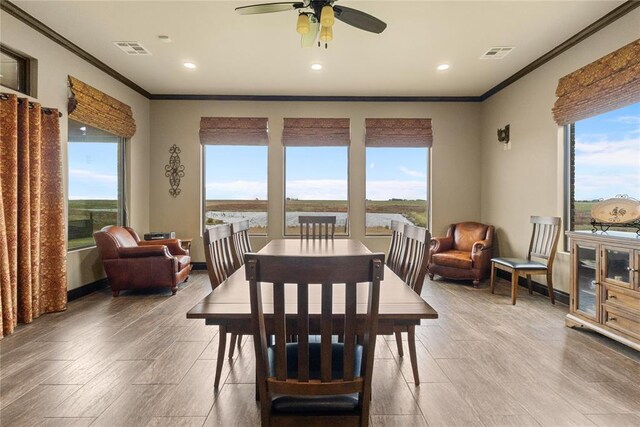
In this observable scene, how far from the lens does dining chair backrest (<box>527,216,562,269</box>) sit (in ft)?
13.2

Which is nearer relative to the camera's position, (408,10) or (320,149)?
(408,10)

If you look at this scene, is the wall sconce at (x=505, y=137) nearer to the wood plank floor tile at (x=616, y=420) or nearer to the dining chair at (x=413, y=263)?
the dining chair at (x=413, y=263)

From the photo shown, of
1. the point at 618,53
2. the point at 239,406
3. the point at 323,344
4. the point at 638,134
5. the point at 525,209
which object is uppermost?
the point at 618,53

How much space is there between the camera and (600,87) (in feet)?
11.1

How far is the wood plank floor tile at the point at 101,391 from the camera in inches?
75.6

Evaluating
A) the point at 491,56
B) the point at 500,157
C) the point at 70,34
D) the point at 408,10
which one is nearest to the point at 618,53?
the point at 491,56

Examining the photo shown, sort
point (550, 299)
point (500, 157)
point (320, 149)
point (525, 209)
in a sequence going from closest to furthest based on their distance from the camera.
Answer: point (550, 299)
point (525, 209)
point (500, 157)
point (320, 149)

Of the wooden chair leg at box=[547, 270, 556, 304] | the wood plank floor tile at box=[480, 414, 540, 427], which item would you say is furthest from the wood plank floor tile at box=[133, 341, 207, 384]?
the wooden chair leg at box=[547, 270, 556, 304]

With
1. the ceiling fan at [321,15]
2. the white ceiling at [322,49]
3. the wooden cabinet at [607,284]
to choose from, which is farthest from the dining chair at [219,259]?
the wooden cabinet at [607,284]

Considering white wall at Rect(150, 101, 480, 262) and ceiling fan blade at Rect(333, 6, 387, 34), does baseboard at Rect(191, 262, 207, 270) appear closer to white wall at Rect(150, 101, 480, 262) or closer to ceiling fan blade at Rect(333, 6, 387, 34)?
white wall at Rect(150, 101, 480, 262)

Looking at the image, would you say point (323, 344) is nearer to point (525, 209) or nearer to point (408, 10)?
point (408, 10)

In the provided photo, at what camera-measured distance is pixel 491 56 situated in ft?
13.8

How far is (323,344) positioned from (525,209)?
181 inches

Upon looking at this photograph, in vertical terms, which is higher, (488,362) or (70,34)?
(70,34)
